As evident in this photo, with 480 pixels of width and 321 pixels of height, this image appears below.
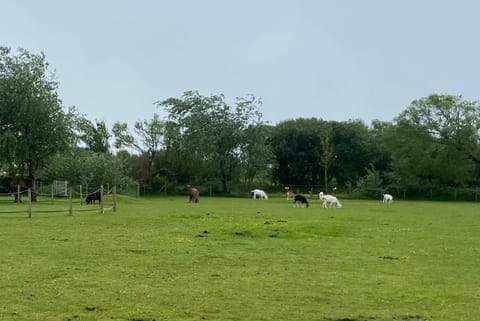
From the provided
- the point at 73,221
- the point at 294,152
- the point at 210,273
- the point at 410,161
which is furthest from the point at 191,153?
the point at 210,273

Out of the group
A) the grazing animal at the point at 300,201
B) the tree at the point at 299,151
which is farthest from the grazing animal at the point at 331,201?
the tree at the point at 299,151

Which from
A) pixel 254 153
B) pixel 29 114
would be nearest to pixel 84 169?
pixel 29 114

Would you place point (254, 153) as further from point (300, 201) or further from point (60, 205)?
point (60, 205)

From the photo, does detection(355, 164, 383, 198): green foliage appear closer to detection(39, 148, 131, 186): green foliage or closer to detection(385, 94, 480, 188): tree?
detection(385, 94, 480, 188): tree

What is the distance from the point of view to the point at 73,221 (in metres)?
22.6

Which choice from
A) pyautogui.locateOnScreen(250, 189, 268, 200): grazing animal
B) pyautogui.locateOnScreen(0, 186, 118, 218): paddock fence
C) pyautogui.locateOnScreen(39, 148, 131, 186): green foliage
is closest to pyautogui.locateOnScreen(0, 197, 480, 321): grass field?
pyautogui.locateOnScreen(0, 186, 118, 218): paddock fence

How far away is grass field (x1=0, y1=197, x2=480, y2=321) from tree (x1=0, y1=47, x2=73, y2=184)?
85.2 ft

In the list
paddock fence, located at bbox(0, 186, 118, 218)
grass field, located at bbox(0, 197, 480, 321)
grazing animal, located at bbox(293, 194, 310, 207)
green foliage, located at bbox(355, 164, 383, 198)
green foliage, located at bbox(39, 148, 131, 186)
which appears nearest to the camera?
grass field, located at bbox(0, 197, 480, 321)

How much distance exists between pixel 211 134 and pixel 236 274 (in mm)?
55384

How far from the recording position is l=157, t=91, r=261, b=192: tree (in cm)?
6594

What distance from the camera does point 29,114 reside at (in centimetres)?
4309

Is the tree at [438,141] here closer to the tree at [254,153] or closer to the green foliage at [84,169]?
the tree at [254,153]

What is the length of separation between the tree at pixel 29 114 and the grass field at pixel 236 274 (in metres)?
26.0

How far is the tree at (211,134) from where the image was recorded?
65938 millimetres
